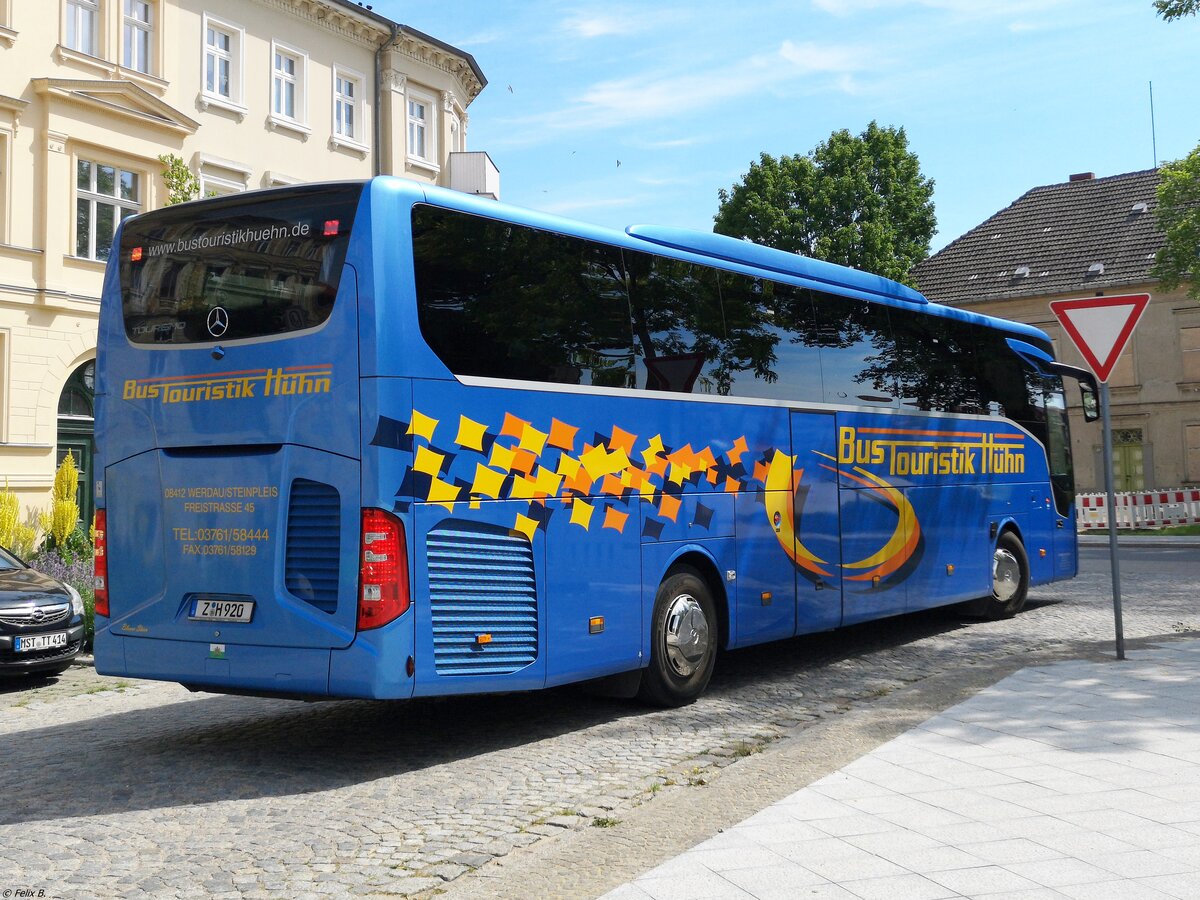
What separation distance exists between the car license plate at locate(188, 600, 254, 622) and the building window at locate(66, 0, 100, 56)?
62.1 feet

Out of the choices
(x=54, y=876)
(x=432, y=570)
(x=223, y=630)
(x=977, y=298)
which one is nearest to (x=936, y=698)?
(x=432, y=570)

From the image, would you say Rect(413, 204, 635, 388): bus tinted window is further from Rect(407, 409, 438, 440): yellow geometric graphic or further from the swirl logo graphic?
the swirl logo graphic

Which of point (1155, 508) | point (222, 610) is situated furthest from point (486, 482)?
point (1155, 508)

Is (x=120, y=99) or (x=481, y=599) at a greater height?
(x=120, y=99)

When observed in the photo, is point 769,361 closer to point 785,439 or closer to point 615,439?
point 785,439

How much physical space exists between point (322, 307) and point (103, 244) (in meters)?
18.4

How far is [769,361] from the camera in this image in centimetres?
1016

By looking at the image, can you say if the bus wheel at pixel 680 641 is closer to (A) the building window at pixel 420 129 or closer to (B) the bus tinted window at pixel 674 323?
(B) the bus tinted window at pixel 674 323

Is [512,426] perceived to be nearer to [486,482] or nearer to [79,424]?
[486,482]

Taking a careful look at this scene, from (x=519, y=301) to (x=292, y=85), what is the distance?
74.6 ft

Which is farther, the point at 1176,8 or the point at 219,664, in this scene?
the point at 1176,8

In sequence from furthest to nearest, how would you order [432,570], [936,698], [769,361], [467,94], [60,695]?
[467,94]
[60,695]
[769,361]
[936,698]
[432,570]

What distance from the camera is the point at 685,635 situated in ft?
29.7

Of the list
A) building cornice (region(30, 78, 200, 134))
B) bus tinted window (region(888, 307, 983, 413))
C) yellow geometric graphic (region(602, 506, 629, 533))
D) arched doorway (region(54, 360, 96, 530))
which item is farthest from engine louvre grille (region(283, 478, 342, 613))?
building cornice (region(30, 78, 200, 134))
